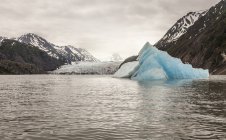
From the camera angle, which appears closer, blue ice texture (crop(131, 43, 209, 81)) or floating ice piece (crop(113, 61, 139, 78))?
blue ice texture (crop(131, 43, 209, 81))

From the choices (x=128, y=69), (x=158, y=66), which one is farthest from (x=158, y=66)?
(x=128, y=69)

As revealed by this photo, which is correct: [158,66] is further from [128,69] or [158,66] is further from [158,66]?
[128,69]

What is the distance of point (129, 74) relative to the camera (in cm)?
11294

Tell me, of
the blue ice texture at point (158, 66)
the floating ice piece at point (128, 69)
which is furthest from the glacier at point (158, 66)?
the floating ice piece at point (128, 69)

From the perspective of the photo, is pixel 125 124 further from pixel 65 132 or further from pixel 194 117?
pixel 194 117

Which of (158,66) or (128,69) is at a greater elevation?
(158,66)

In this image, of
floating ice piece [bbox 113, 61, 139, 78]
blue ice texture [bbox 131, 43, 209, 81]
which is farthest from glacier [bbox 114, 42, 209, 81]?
floating ice piece [bbox 113, 61, 139, 78]

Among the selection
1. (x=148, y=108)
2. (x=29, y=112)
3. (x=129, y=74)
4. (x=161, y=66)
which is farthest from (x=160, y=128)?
(x=129, y=74)

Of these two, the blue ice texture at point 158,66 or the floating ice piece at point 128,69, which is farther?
the floating ice piece at point 128,69

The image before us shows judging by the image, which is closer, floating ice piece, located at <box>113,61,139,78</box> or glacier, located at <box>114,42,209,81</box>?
glacier, located at <box>114,42,209,81</box>

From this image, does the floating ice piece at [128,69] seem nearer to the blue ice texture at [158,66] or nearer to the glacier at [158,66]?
the glacier at [158,66]

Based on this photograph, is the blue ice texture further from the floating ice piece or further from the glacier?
the floating ice piece

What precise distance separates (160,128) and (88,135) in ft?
13.1

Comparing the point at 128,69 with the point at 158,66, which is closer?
the point at 158,66
